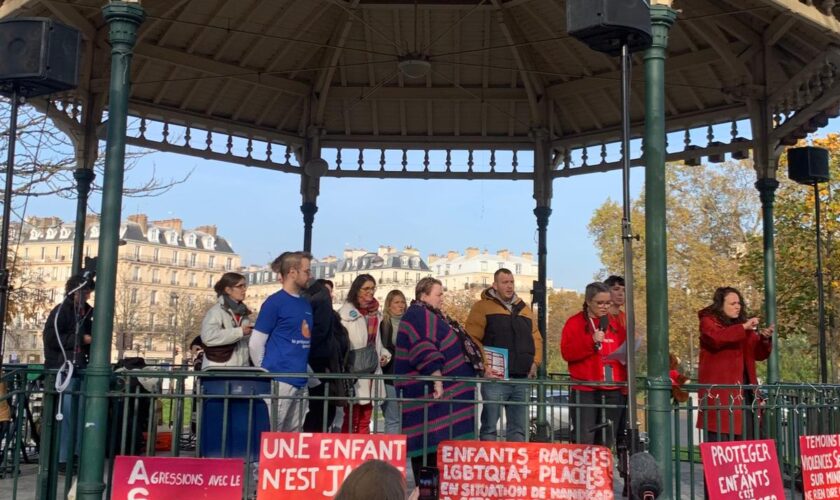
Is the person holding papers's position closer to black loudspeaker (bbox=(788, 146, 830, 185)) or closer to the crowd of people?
the crowd of people

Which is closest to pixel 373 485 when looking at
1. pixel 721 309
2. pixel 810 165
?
pixel 721 309

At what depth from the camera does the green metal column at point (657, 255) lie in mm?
6141

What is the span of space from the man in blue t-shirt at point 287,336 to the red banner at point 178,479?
944 mm

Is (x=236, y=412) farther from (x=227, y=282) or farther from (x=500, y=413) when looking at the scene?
(x=500, y=413)

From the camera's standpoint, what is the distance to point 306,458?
586cm

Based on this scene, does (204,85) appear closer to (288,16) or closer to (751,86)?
(288,16)

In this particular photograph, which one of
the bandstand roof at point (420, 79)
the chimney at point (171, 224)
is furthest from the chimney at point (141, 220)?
the bandstand roof at point (420, 79)

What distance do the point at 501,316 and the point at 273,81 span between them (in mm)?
7906

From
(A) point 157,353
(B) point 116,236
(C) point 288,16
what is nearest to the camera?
(B) point 116,236

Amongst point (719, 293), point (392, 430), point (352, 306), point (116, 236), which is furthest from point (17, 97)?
point (719, 293)

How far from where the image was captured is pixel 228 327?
700cm

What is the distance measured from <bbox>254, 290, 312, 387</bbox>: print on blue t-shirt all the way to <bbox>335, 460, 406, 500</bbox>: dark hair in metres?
4.16

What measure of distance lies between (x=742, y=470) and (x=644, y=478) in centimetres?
181

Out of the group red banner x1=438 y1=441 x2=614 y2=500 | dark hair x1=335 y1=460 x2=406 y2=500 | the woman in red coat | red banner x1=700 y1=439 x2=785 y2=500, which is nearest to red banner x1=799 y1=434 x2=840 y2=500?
red banner x1=700 y1=439 x2=785 y2=500
